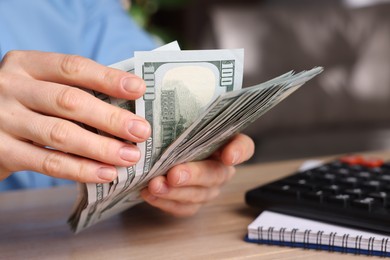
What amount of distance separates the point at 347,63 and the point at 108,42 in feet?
4.72

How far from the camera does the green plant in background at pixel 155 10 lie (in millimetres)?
3736

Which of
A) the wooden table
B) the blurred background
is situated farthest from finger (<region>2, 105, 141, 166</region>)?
the blurred background

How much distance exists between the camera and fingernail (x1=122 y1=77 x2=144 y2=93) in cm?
53

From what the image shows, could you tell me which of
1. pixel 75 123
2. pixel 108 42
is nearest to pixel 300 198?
pixel 75 123

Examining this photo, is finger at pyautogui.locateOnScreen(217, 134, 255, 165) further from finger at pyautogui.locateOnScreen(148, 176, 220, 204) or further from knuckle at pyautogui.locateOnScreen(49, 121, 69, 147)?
knuckle at pyautogui.locateOnScreen(49, 121, 69, 147)

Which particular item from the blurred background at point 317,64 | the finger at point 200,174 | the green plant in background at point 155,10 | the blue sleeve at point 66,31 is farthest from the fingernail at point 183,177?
the green plant in background at point 155,10

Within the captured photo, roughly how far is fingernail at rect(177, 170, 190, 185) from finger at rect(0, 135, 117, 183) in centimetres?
10

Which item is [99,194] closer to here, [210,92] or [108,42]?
[210,92]

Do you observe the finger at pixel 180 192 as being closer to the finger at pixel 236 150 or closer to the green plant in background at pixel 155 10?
the finger at pixel 236 150

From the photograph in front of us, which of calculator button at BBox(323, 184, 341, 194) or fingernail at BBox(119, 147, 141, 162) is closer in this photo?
fingernail at BBox(119, 147, 141, 162)

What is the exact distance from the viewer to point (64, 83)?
568 millimetres

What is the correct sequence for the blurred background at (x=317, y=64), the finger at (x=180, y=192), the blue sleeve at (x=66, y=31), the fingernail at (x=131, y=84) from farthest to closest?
the blurred background at (x=317, y=64) < the blue sleeve at (x=66, y=31) < the finger at (x=180, y=192) < the fingernail at (x=131, y=84)

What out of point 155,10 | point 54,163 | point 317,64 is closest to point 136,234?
point 54,163

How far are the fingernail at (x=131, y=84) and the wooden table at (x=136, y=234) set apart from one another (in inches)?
6.8
